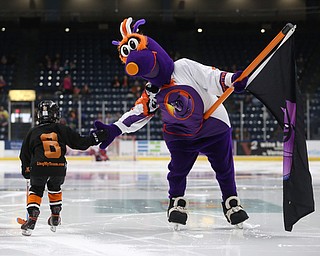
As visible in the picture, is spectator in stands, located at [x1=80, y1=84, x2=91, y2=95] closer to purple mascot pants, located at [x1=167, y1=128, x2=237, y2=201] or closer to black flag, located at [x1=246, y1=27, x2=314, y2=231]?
purple mascot pants, located at [x1=167, y1=128, x2=237, y2=201]

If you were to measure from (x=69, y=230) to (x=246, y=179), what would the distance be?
17.1 feet

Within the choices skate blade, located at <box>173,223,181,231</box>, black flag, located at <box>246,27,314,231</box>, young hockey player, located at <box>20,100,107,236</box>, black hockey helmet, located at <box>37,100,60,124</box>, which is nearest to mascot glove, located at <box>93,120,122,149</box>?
young hockey player, located at <box>20,100,107,236</box>

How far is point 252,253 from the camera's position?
3520 millimetres

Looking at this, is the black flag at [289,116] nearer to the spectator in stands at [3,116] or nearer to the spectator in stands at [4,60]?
the spectator in stands at [3,116]

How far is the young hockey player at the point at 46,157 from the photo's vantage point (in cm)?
427

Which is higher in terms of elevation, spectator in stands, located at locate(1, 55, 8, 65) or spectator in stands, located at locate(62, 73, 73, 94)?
spectator in stands, located at locate(1, 55, 8, 65)

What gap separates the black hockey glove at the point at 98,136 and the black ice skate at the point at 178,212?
2.52ft

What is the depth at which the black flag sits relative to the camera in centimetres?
386

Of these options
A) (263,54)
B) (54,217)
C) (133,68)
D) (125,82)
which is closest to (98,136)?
(133,68)

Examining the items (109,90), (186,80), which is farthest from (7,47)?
(186,80)

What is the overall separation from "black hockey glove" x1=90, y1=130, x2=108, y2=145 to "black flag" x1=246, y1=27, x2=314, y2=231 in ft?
3.80

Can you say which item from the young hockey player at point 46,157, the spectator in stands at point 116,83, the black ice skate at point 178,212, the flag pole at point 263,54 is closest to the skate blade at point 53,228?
the young hockey player at point 46,157

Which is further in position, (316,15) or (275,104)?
(316,15)

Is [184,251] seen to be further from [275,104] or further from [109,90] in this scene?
[109,90]
